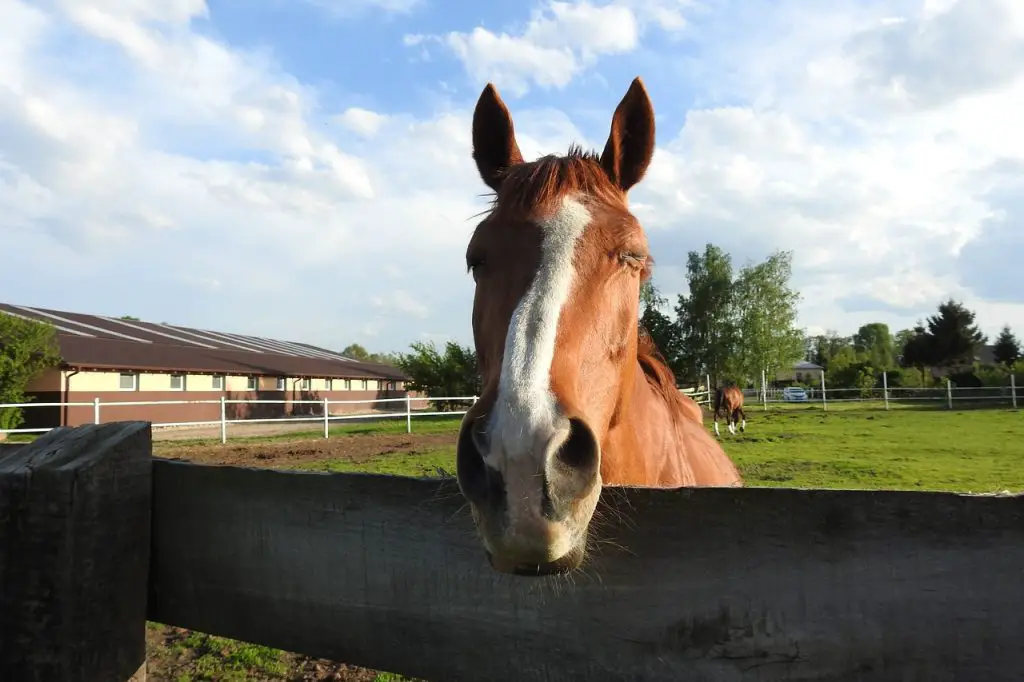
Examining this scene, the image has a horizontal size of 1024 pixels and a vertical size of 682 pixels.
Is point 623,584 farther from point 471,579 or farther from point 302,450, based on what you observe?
point 302,450

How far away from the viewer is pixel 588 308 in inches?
71.3

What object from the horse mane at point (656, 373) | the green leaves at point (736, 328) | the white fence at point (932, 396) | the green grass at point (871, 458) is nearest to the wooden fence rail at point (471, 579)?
the horse mane at point (656, 373)

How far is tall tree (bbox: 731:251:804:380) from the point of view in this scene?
4306 centimetres

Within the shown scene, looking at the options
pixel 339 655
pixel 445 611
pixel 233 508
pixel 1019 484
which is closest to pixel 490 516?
pixel 445 611

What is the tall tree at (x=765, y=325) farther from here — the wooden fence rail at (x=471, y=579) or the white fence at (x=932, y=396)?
the wooden fence rail at (x=471, y=579)

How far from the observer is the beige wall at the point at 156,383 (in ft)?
82.5

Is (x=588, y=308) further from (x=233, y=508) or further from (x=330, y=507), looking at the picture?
(x=233, y=508)

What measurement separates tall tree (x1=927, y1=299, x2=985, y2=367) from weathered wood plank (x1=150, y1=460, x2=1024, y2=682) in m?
58.3

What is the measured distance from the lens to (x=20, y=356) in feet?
76.2

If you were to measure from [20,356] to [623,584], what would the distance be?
29.0m

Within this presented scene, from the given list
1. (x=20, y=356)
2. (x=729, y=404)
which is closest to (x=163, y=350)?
(x=20, y=356)

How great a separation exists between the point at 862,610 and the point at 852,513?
17 centimetres

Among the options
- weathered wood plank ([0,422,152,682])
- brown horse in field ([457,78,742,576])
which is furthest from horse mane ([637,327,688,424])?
weathered wood plank ([0,422,152,682])

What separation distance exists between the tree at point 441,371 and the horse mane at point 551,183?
3553 cm
